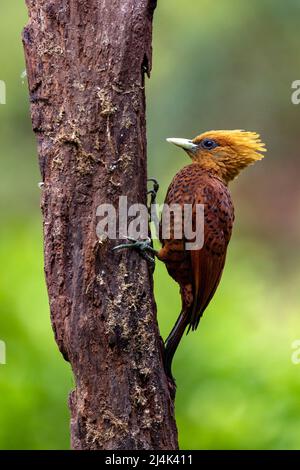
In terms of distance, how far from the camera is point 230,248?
7863 millimetres

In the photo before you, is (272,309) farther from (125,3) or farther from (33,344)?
(125,3)

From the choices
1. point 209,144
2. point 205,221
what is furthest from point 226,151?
point 205,221

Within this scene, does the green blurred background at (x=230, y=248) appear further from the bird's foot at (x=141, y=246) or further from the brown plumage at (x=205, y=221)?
the bird's foot at (x=141, y=246)

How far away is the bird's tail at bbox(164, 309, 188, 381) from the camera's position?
376cm

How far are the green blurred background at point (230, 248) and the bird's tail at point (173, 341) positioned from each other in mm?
753

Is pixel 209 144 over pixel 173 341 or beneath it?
over

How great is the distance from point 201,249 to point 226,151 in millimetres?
600

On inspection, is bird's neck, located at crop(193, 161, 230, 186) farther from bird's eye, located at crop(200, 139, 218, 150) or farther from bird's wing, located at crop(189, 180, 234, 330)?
bird's wing, located at crop(189, 180, 234, 330)

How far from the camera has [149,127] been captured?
8.20 metres

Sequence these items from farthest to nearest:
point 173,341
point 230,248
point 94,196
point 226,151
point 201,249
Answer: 1. point 230,248
2. point 226,151
3. point 201,249
4. point 173,341
5. point 94,196

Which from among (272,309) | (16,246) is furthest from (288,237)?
(16,246)

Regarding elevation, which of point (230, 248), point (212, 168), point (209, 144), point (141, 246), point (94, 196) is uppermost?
point (230, 248)

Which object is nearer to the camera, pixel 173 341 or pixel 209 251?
pixel 173 341

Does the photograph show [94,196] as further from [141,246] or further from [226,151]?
[226,151]
